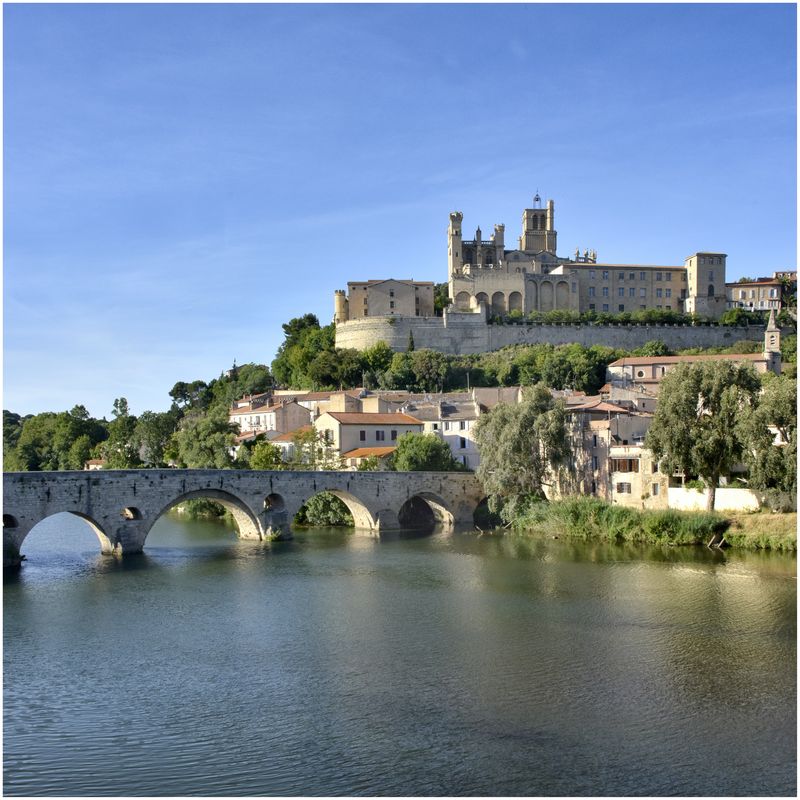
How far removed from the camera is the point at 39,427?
3086 inches

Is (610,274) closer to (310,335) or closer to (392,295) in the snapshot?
(392,295)

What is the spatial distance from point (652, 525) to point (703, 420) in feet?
14.4

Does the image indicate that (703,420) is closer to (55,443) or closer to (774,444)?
(774,444)

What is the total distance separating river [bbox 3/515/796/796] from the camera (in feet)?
47.8

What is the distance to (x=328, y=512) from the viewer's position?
44531 millimetres

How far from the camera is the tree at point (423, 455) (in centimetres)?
4581

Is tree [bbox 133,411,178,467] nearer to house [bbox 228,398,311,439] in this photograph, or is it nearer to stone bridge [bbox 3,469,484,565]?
house [bbox 228,398,311,439]

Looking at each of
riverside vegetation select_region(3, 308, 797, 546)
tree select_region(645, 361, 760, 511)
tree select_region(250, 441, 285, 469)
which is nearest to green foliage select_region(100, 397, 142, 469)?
riverside vegetation select_region(3, 308, 797, 546)

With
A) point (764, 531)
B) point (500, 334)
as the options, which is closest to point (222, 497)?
point (764, 531)

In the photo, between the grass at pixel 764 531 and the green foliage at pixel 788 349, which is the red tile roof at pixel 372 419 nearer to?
the grass at pixel 764 531

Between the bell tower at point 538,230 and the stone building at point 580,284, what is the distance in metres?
6.75

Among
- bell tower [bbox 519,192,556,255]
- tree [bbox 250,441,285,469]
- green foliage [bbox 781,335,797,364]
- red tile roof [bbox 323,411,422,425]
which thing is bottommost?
tree [bbox 250,441,285,469]

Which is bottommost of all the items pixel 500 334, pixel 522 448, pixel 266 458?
pixel 266 458

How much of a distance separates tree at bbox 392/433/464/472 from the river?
13643 millimetres
